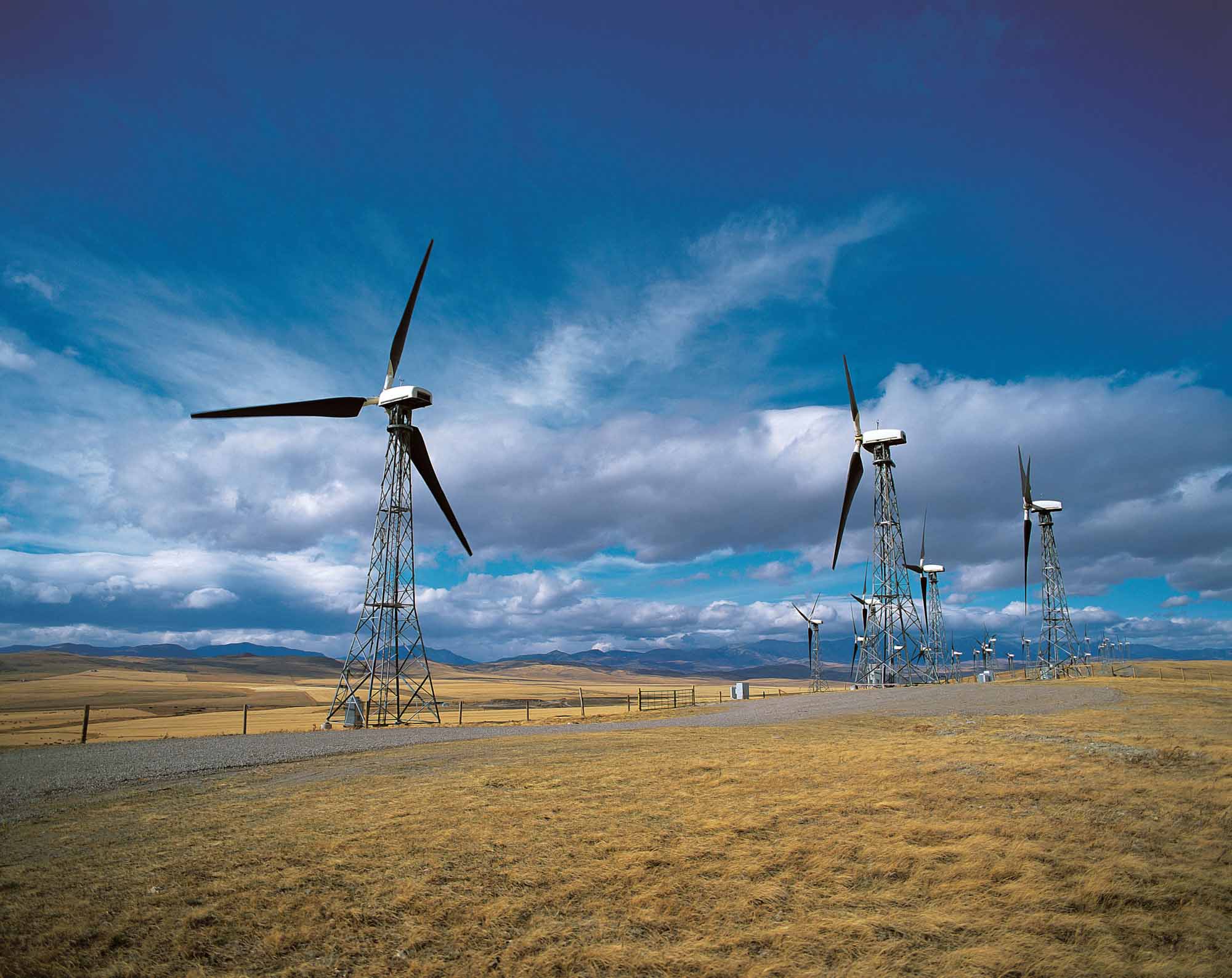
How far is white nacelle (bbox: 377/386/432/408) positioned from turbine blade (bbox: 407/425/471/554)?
1.71 m

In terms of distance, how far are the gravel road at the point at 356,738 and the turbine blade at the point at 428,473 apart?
50.0ft

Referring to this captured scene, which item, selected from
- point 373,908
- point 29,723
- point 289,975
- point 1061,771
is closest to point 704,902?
point 373,908

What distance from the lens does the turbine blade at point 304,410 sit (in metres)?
40.4

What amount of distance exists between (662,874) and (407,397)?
3912 cm

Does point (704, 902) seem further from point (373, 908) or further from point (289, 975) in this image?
point (289, 975)

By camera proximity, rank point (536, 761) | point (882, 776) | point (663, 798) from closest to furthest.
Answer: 1. point (663, 798)
2. point (882, 776)
3. point (536, 761)

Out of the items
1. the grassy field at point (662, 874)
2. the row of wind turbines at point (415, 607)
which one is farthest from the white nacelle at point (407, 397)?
the grassy field at point (662, 874)

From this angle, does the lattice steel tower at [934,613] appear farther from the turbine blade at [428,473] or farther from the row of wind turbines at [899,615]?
the turbine blade at [428,473]

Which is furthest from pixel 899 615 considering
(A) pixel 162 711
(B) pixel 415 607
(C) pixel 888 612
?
(A) pixel 162 711

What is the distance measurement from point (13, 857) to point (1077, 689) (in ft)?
150

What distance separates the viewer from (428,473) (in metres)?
47.1

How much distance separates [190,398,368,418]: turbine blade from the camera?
132 feet

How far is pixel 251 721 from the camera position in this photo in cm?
5947

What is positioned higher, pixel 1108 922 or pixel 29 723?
pixel 1108 922
